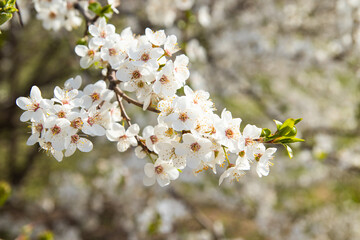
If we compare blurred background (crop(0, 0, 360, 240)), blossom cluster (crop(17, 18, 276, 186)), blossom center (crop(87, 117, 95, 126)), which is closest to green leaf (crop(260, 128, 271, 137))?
blossom cluster (crop(17, 18, 276, 186))

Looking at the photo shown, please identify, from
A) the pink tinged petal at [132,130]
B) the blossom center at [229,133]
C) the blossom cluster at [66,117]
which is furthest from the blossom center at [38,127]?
the blossom center at [229,133]

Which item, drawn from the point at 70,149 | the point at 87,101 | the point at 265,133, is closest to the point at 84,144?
the point at 70,149

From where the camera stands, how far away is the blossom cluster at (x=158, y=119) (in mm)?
1050

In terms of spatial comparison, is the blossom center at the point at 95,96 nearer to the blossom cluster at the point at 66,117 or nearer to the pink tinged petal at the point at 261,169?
the blossom cluster at the point at 66,117

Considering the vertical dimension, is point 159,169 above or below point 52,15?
above

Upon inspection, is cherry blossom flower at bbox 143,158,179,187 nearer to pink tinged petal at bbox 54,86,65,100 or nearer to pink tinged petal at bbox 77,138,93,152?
pink tinged petal at bbox 77,138,93,152

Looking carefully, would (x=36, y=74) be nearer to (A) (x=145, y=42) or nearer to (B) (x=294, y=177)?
(A) (x=145, y=42)

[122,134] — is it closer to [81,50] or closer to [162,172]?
[162,172]

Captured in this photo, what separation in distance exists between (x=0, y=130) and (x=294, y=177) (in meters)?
6.09

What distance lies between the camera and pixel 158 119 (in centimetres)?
113

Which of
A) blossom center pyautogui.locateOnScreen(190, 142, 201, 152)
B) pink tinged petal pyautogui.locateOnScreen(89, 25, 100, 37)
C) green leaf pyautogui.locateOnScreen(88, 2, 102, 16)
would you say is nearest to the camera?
blossom center pyautogui.locateOnScreen(190, 142, 201, 152)

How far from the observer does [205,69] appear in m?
4.29

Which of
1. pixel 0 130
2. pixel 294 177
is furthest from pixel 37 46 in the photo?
pixel 294 177

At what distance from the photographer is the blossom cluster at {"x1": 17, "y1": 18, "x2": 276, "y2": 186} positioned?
1.05m
